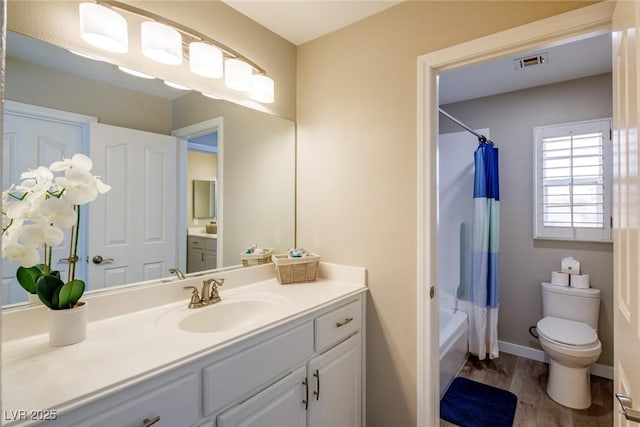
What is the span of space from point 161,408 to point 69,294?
0.47 metres

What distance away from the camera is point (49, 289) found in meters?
0.98

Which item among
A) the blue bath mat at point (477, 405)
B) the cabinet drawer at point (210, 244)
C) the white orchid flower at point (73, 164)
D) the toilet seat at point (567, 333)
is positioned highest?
the white orchid flower at point (73, 164)

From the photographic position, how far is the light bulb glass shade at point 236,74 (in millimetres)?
1610

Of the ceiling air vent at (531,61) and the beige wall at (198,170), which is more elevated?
the ceiling air vent at (531,61)

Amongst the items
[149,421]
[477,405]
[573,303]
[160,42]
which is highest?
[160,42]

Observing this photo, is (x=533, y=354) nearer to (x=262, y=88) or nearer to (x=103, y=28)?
(x=262, y=88)

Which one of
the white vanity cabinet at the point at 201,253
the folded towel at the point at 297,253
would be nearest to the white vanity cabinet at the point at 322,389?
the folded towel at the point at 297,253

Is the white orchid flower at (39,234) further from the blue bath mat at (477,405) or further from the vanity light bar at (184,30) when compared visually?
Result: the blue bath mat at (477,405)

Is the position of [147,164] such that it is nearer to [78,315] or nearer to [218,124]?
[218,124]

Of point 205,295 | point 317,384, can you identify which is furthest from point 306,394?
point 205,295

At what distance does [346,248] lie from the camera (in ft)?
6.09

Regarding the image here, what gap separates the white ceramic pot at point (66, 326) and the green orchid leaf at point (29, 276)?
11 cm

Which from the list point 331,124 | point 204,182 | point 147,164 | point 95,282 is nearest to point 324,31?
point 331,124

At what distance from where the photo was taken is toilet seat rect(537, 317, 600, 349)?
2.06 meters
